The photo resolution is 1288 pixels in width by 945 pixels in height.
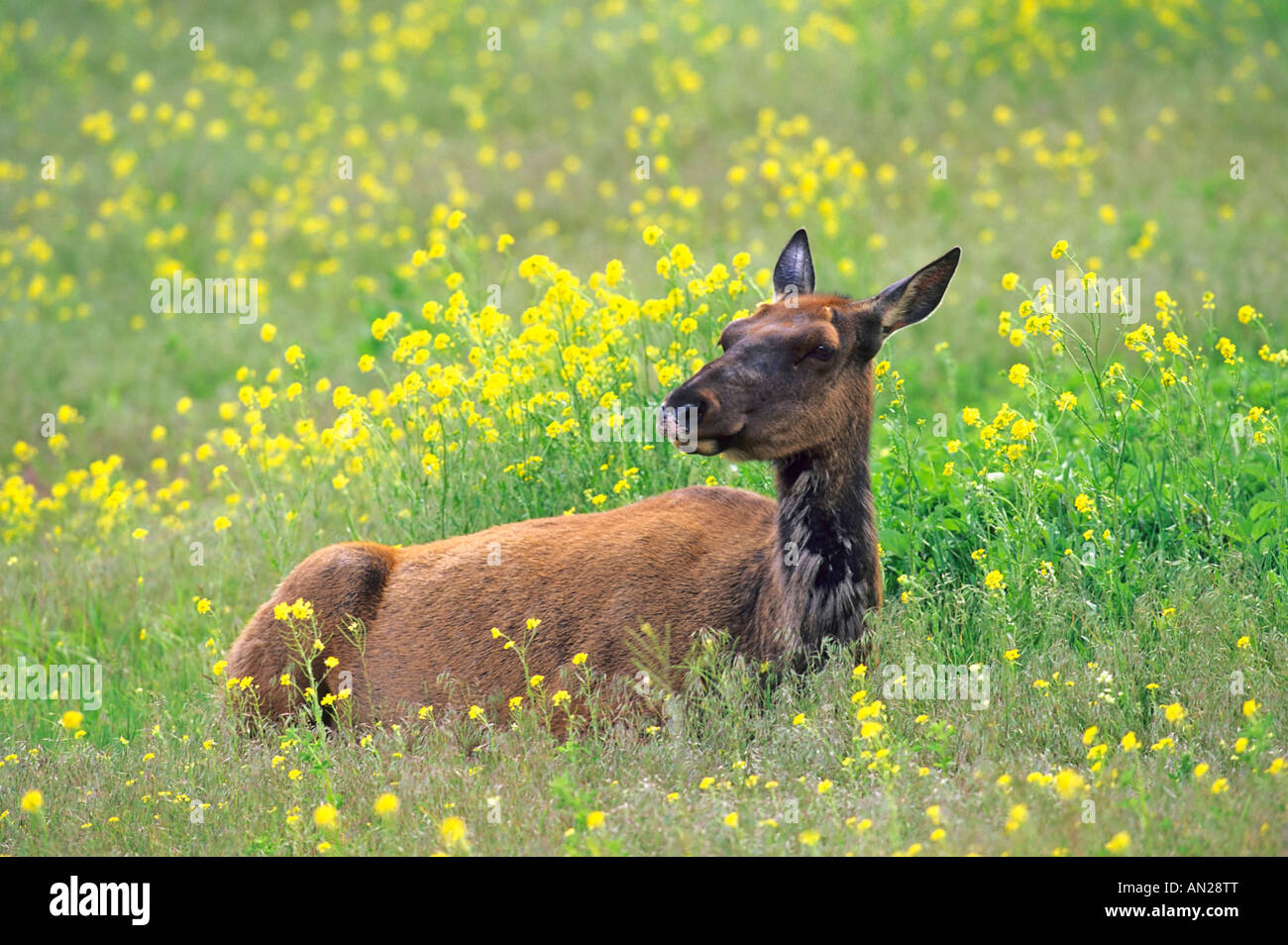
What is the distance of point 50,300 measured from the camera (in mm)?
15133

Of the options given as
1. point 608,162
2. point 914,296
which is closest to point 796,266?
point 914,296

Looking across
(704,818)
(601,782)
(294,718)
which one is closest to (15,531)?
(294,718)

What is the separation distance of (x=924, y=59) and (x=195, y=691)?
1348cm

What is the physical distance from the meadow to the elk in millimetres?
198

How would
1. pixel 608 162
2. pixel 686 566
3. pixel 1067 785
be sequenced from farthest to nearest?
pixel 608 162 < pixel 686 566 < pixel 1067 785

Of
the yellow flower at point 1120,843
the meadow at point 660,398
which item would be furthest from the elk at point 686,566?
the yellow flower at point 1120,843

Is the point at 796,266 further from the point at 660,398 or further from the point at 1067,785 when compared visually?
the point at 1067,785

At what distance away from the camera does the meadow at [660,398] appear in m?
4.87

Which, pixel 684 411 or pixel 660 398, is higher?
pixel 660 398

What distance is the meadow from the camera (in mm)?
4867

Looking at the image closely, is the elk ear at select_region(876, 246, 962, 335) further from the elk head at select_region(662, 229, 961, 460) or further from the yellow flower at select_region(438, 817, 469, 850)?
the yellow flower at select_region(438, 817, 469, 850)

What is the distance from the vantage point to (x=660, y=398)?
7.46 meters

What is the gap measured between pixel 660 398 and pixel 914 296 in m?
2.23

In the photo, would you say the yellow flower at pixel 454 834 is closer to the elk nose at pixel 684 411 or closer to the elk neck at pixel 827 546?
the elk nose at pixel 684 411
